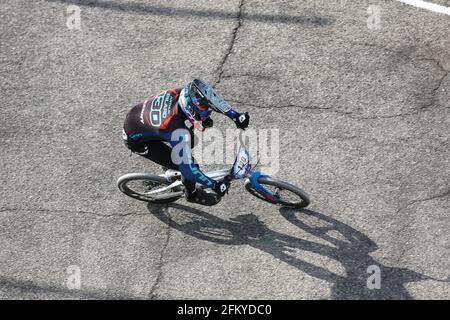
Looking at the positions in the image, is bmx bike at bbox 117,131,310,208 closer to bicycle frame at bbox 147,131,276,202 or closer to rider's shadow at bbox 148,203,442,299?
bicycle frame at bbox 147,131,276,202

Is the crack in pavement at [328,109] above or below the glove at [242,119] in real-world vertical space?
above

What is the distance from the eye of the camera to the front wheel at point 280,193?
8.50 m

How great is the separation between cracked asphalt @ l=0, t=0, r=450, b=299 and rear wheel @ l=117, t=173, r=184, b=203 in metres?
0.17

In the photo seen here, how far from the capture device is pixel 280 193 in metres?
8.94

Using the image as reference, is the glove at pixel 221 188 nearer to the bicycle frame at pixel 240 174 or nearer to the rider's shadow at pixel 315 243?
the bicycle frame at pixel 240 174

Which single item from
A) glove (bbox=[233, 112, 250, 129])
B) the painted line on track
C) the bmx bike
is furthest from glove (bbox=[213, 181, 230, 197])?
the painted line on track

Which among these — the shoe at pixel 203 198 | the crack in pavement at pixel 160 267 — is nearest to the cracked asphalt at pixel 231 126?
the crack in pavement at pixel 160 267

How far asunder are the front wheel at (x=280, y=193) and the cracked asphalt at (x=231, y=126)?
157 millimetres

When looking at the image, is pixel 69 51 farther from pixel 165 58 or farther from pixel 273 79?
pixel 273 79

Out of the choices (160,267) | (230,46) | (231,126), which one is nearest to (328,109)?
(231,126)

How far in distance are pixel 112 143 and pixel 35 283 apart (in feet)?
7.19

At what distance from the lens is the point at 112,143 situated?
32.1ft

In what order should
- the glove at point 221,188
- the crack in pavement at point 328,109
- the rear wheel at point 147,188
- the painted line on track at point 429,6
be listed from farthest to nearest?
1. the painted line on track at point 429,6
2. the crack in pavement at point 328,109
3. the rear wheel at point 147,188
4. the glove at point 221,188

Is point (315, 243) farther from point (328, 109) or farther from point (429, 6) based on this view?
point (429, 6)
